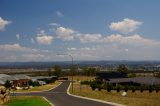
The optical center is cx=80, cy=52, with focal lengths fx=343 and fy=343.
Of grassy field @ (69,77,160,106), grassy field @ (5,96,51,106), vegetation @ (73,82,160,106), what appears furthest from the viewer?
→ grassy field @ (5,96,51,106)

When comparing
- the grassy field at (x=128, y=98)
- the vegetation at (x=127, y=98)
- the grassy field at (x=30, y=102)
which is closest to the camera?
the grassy field at (x=128, y=98)

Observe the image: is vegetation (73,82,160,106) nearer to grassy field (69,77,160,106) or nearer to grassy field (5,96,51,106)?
grassy field (69,77,160,106)

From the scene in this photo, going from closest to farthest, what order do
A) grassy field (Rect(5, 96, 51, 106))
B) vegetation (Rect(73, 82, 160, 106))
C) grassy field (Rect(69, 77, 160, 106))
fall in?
1. grassy field (Rect(69, 77, 160, 106))
2. vegetation (Rect(73, 82, 160, 106))
3. grassy field (Rect(5, 96, 51, 106))

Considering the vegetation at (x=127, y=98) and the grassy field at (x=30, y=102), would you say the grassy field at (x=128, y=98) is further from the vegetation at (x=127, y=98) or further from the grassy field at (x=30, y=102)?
the grassy field at (x=30, y=102)

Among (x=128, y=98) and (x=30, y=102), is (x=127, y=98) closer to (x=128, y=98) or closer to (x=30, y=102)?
(x=128, y=98)

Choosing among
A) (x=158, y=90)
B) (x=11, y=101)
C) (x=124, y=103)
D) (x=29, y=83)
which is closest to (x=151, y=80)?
(x=158, y=90)

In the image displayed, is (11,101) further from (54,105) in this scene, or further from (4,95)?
(54,105)

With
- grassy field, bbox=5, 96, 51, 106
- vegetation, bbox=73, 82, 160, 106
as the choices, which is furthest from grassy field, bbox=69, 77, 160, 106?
grassy field, bbox=5, 96, 51, 106

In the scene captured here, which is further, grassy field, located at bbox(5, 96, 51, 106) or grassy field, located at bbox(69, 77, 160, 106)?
grassy field, located at bbox(5, 96, 51, 106)

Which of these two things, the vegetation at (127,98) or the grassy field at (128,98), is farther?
the vegetation at (127,98)

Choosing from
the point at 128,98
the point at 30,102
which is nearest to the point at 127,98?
the point at 128,98

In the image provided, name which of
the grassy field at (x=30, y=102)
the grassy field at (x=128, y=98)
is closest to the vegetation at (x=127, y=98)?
the grassy field at (x=128, y=98)

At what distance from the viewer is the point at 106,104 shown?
39.6 meters

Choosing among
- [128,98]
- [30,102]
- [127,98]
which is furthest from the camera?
[30,102]
